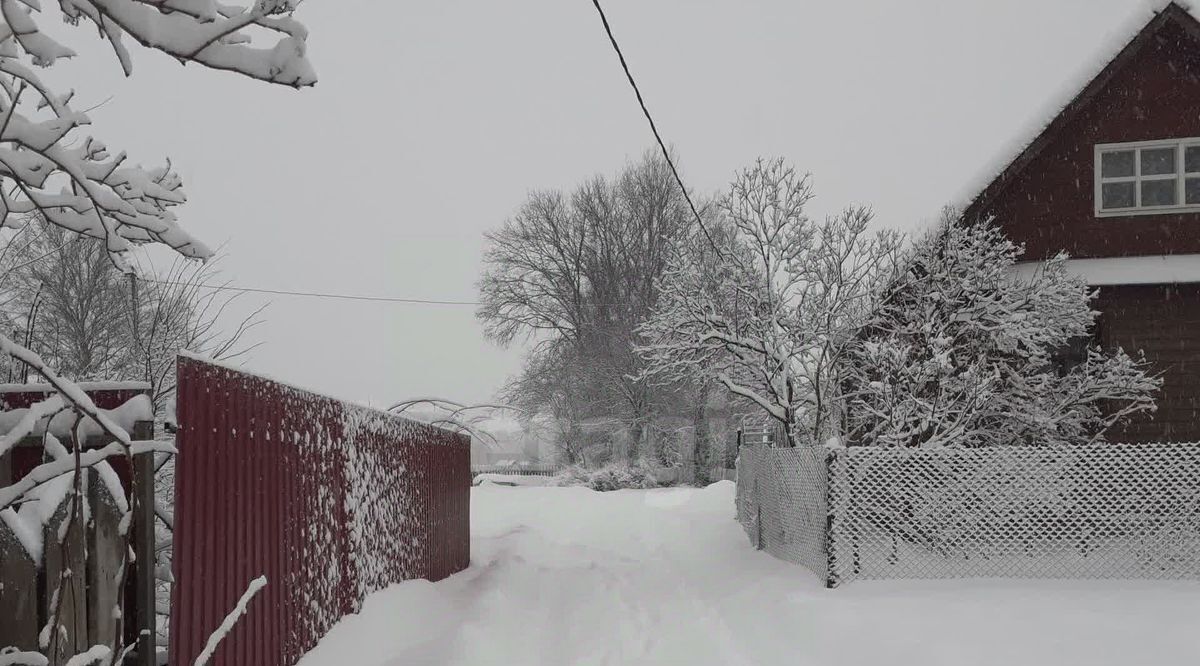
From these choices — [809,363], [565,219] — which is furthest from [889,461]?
[565,219]

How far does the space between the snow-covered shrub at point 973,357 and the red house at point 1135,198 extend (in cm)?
101

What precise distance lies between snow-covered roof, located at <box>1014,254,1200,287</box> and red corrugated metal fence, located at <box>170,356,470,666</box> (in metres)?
9.80

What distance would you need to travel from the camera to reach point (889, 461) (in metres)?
8.50

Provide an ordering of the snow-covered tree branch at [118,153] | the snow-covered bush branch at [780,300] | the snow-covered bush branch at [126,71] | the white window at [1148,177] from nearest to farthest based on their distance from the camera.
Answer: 1. the snow-covered tree branch at [118,153]
2. the snow-covered bush branch at [126,71]
3. the snow-covered bush branch at [780,300]
4. the white window at [1148,177]

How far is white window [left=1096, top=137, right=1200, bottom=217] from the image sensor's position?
540 inches

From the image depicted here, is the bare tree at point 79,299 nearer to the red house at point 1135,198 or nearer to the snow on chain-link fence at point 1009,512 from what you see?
the snow on chain-link fence at point 1009,512

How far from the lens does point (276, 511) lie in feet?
16.0

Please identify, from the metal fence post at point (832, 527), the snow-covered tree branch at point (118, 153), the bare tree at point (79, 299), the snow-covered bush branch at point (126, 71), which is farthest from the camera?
the bare tree at point (79, 299)

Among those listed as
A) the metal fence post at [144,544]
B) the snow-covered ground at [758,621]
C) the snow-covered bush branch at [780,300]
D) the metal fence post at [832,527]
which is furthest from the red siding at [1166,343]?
the metal fence post at [144,544]

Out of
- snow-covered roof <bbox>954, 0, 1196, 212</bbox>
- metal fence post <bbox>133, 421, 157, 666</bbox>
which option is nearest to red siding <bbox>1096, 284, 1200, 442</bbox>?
snow-covered roof <bbox>954, 0, 1196, 212</bbox>

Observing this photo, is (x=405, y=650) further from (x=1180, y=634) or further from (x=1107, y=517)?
(x=1107, y=517)

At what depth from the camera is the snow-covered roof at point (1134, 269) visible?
12.9 meters

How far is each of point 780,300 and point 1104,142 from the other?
600cm

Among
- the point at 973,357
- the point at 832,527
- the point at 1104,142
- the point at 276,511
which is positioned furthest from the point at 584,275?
the point at 276,511
